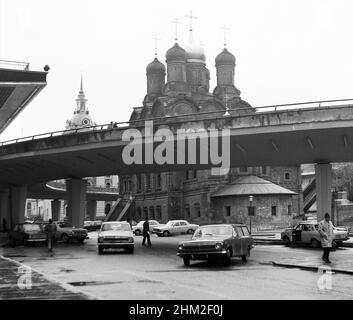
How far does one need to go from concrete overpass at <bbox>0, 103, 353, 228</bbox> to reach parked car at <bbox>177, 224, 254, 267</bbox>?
293 inches

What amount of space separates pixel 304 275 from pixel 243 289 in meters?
4.25

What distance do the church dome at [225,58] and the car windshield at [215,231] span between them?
209 ft

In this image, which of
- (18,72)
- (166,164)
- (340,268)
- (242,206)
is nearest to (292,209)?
(242,206)

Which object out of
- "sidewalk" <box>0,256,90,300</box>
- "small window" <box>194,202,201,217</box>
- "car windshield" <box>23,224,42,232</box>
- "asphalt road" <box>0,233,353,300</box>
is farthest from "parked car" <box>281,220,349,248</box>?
"small window" <box>194,202,201,217</box>

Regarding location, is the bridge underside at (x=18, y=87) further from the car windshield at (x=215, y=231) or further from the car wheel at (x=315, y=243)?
the car wheel at (x=315, y=243)

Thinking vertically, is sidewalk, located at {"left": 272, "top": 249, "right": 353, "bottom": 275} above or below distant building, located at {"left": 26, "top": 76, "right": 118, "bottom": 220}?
below

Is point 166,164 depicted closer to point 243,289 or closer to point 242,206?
point 243,289

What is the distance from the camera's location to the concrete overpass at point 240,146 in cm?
2658

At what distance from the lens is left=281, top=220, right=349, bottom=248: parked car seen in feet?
95.5

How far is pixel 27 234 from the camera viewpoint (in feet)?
115

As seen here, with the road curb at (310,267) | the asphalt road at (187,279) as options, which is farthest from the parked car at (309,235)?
the road curb at (310,267)

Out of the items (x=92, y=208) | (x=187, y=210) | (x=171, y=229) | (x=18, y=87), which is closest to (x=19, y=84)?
(x=18, y=87)

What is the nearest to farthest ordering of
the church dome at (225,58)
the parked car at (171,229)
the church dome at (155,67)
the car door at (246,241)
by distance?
the car door at (246,241), the parked car at (171,229), the church dome at (225,58), the church dome at (155,67)

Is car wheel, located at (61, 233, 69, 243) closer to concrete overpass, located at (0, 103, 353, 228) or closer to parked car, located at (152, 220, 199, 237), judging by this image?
concrete overpass, located at (0, 103, 353, 228)
